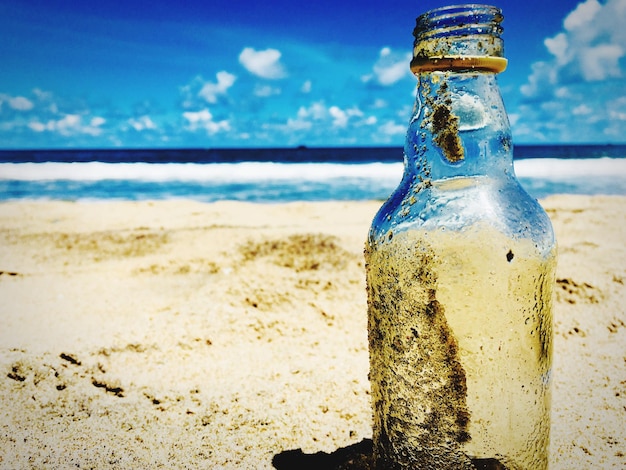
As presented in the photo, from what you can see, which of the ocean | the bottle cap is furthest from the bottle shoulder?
the ocean

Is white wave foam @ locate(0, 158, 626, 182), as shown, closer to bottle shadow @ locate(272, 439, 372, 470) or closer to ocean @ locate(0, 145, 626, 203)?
ocean @ locate(0, 145, 626, 203)

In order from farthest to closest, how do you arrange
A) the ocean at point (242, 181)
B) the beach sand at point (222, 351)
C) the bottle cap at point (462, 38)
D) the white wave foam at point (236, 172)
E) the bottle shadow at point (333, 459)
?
1. the white wave foam at point (236, 172)
2. the ocean at point (242, 181)
3. the beach sand at point (222, 351)
4. the bottle shadow at point (333, 459)
5. the bottle cap at point (462, 38)

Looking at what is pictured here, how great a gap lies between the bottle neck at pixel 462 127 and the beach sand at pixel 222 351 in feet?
2.75

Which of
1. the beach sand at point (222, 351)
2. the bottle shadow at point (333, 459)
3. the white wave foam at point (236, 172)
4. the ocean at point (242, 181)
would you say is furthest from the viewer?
the white wave foam at point (236, 172)

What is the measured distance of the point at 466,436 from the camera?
3.08 ft

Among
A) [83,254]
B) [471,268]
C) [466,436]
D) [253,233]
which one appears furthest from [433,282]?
[83,254]

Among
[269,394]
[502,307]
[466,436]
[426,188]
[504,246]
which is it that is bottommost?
[269,394]

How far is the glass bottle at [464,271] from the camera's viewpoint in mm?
893

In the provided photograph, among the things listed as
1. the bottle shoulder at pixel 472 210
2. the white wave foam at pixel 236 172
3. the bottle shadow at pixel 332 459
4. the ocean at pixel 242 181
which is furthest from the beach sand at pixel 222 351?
the white wave foam at pixel 236 172

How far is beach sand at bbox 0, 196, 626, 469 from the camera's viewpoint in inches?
55.4

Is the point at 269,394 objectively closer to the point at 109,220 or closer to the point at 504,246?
the point at 504,246

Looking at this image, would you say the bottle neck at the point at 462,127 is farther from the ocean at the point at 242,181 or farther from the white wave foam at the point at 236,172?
the white wave foam at the point at 236,172

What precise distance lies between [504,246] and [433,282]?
14 centimetres

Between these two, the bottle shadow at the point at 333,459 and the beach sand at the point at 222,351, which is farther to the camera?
the beach sand at the point at 222,351
